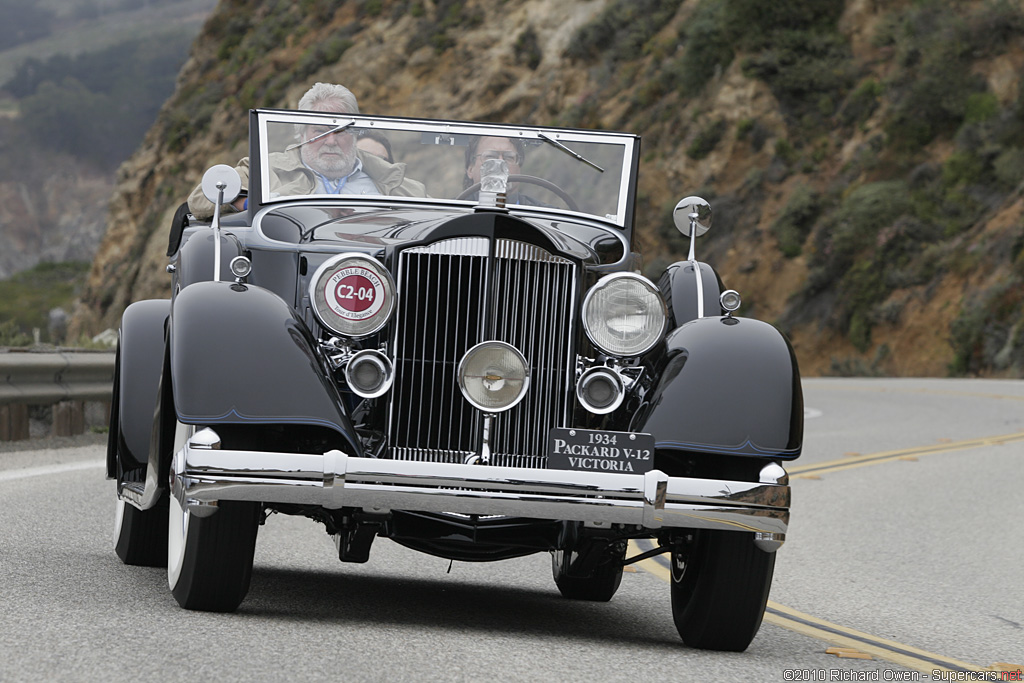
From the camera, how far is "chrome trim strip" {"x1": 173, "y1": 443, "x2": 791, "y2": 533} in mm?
4348

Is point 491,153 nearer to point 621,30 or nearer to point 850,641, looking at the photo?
point 850,641

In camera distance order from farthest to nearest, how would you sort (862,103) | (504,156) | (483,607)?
(862,103) < (504,156) < (483,607)

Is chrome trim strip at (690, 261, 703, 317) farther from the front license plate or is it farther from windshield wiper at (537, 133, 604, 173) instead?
the front license plate

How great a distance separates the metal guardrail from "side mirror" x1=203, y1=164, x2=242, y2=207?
4639mm

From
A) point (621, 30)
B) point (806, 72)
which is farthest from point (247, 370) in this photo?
point (621, 30)

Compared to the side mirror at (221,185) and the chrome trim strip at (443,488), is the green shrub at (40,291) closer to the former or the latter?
the side mirror at (221,185)

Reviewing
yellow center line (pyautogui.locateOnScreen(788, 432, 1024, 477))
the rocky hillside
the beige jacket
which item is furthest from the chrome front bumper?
→ the rocky hillside

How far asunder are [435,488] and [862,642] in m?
2.04

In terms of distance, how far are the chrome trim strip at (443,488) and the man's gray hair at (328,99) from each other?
2.75 metres

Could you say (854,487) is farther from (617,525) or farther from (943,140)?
(943,140)

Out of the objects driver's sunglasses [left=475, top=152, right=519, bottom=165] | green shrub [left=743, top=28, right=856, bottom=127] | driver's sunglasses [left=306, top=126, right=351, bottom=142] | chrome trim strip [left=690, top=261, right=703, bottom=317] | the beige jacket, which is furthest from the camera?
green shrub [left=743, top=28, right=856, bottom=127]

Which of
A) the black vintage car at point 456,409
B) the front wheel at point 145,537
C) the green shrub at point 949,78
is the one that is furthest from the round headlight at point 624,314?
the green shrub at point 949,78

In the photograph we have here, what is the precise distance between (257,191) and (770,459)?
8.89ft

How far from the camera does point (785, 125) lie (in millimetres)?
38000
